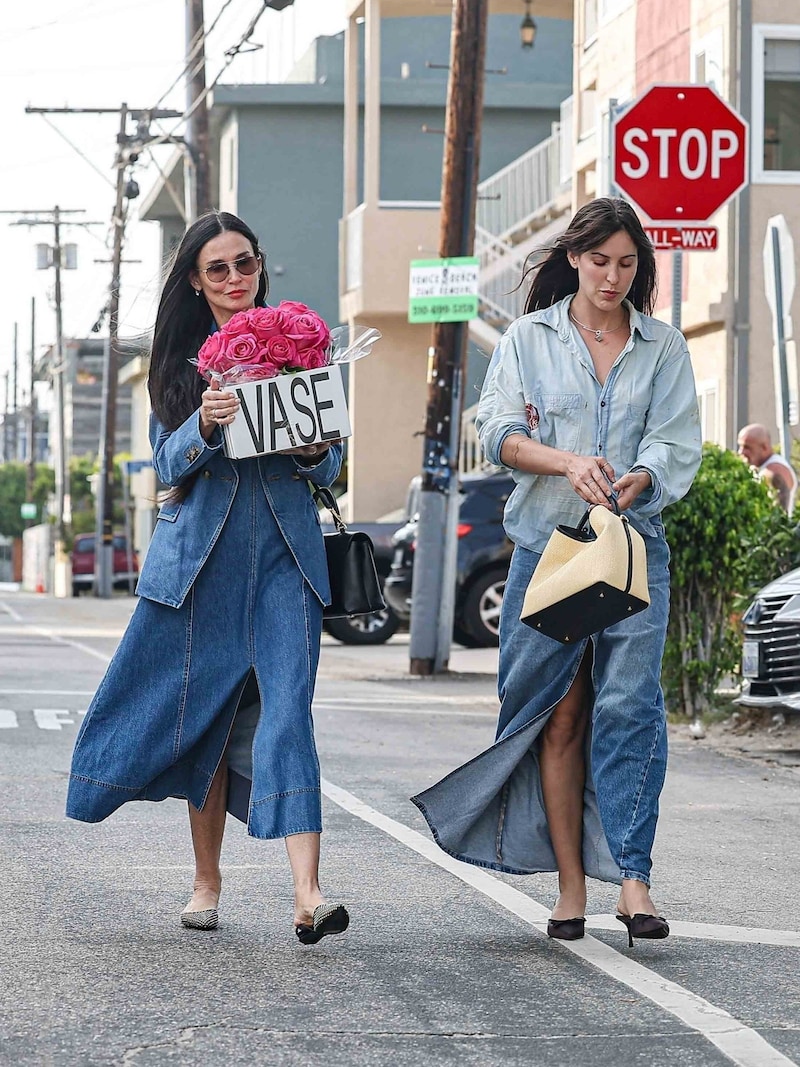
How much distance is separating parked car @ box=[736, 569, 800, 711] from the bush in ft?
1.70

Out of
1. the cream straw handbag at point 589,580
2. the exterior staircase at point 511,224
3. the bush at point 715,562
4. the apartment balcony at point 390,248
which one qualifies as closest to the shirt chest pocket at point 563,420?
the cream straw handbag at point 589,580

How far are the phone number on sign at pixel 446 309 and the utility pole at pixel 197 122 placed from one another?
14.0 m

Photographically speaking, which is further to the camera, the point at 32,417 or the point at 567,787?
the point at 32,417

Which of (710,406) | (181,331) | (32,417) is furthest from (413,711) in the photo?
(32,417)

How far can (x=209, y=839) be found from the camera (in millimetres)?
5434

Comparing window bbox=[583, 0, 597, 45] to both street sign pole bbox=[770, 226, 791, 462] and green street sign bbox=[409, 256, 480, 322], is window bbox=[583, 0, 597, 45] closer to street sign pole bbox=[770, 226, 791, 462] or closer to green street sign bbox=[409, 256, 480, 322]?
green street sign bbox=[409, 256, 480, 322]

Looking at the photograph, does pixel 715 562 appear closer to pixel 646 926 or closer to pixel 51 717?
pixel 51 717

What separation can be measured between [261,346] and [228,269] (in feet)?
1.10

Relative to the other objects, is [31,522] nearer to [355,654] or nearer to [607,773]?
[355,654]

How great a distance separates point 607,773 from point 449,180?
37.7 ft

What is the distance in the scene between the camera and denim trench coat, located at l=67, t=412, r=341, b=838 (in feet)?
17.2

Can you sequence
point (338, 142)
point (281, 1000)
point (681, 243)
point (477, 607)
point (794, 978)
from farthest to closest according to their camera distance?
point (338, 142), point (477, 607), point (681, 243), point (794, 978), point (281, 1000)

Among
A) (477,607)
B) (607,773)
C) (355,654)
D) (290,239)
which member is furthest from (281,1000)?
(290,239)

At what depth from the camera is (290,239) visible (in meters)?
43.5
